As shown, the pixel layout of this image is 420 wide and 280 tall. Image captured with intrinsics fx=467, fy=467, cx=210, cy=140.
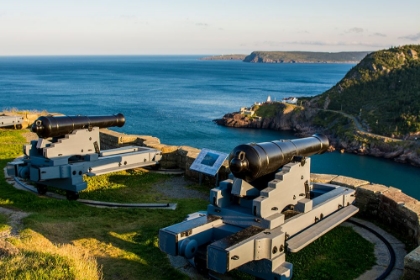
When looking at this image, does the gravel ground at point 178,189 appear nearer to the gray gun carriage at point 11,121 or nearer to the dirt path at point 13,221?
the dirt path at point 13,221

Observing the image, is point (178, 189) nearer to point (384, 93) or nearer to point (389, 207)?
point (389, 207)

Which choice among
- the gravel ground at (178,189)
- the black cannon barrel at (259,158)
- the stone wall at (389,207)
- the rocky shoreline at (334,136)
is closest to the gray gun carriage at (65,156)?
the gravel ground at (178,189)

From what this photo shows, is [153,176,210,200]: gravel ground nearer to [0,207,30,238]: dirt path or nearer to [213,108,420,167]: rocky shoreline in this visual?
[0,207,30,238]: dirt path

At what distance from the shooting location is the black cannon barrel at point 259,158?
184 inches

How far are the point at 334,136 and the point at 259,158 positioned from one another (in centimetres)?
5344

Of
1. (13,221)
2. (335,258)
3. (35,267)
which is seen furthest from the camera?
(13,221)

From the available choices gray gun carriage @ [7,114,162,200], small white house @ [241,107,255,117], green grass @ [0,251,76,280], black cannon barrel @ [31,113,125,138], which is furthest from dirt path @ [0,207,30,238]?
small white house @ [241,107,255,117]

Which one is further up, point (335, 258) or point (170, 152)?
point (170, 152)

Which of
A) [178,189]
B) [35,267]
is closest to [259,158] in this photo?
[35,267]

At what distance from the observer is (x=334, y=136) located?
56.2 metres

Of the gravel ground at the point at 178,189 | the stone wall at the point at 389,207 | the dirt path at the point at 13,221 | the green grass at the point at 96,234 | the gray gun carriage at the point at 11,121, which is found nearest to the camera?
the green grass at the point at 96,234

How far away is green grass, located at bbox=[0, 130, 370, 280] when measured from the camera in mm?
3707

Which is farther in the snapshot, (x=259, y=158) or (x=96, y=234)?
(x=96, y=234)

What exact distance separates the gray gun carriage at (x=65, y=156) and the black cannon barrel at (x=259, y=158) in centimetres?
352
